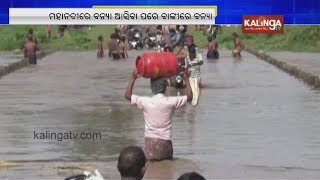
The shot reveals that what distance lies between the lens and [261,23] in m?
11.5

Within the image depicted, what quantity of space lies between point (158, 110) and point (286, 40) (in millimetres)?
33519

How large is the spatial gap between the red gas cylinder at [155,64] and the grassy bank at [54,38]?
105ft

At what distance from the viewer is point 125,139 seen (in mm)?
13078

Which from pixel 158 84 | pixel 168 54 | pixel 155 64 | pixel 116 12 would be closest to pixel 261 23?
pixel 116 12

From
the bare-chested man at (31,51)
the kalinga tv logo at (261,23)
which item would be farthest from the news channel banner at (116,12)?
the bare-chested man at (31,51)

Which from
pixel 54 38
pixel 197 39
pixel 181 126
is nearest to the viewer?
pixel 181 126

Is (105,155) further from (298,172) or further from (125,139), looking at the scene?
(298,172)

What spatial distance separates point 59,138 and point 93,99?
230 inches

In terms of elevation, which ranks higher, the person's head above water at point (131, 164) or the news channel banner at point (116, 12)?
the news channel banner at point (116, 12)

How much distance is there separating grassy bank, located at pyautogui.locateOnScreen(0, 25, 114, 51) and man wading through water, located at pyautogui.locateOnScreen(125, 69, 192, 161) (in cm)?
3177

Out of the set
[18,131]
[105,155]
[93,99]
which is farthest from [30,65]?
[105,155]

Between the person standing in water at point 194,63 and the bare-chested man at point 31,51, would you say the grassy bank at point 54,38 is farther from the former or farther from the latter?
the person standing in water at point 194,63

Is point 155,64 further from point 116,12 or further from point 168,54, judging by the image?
point 116,12

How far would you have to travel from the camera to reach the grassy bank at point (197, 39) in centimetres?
4084
